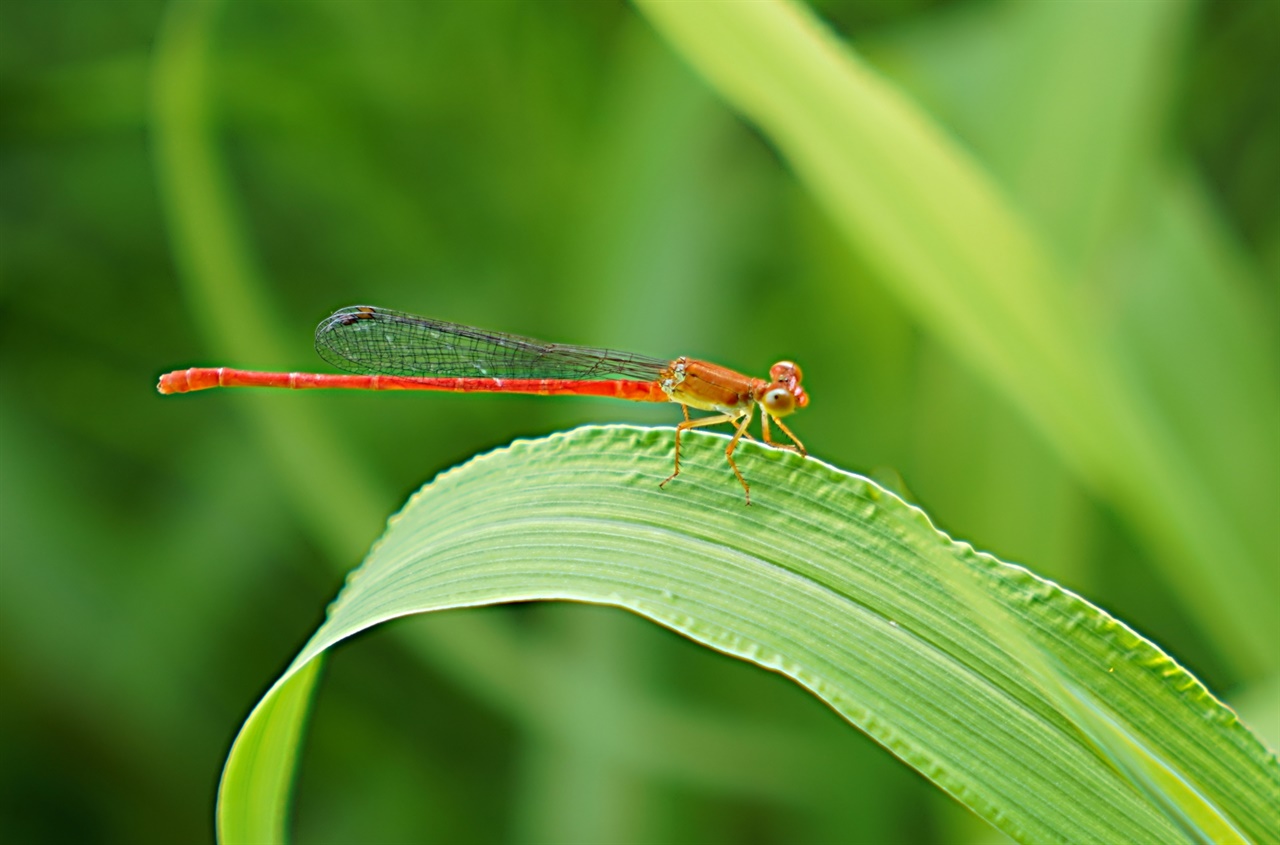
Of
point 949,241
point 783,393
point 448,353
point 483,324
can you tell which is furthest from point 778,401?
point 483,324

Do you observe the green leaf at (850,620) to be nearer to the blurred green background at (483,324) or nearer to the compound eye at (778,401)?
the compound eye at (778,401)

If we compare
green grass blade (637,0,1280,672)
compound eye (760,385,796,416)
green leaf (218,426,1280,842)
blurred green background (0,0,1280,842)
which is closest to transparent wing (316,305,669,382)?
blurred green background (0,0,1280,842)

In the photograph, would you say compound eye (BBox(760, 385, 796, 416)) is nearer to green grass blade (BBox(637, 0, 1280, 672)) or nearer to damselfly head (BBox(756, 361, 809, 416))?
damselfly head (BBox(756, 361, 809, 416))

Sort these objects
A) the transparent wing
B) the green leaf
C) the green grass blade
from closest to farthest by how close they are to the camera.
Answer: the green leaf, the green grass blade, the transparent wing

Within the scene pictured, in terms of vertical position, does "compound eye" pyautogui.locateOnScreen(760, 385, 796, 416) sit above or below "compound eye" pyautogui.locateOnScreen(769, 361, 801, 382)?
below

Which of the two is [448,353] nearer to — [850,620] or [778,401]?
[778,401]

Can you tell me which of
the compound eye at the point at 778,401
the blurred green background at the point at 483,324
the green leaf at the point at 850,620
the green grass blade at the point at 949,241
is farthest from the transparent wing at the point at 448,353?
the green leaf at the point at 850,620
